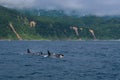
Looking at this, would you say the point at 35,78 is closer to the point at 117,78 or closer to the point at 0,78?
the point at 0,78

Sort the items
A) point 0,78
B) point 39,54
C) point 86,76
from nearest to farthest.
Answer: point 0,78, point 86,76, point 39,54

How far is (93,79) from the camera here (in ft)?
255

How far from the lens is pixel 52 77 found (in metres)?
79.9

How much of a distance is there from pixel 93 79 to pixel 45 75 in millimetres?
12028

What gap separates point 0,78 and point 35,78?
737 centimetres

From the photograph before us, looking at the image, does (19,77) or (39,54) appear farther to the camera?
(39,54)

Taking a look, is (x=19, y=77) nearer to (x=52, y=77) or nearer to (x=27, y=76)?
(x=27, y=76)

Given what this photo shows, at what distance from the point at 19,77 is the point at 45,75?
7192mm

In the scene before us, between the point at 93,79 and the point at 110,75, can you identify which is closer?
the point at 93,79

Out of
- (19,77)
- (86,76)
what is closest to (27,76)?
(19,77)

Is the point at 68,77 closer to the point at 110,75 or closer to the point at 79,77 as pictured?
the point at 79,77

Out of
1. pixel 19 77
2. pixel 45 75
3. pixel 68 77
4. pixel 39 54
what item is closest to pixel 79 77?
pixel 68 77

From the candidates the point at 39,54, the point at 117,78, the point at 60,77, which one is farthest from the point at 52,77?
the point at 39,54

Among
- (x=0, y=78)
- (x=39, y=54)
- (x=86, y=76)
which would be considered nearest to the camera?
(x=0, y=78)
